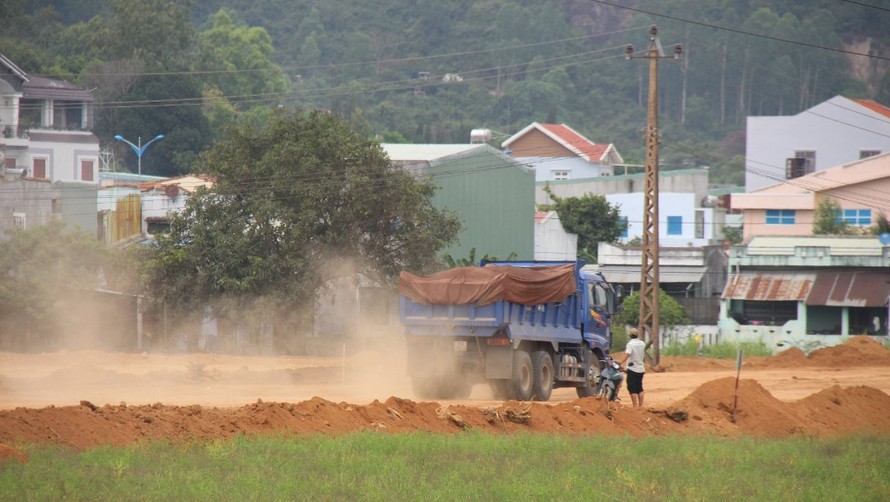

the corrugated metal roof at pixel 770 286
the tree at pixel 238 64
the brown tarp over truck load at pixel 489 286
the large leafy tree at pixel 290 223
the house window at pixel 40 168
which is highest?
the tree at pixel 238 64

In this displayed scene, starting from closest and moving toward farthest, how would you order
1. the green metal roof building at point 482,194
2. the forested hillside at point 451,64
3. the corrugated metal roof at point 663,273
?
the green metal roof building at point 482,194 < the corrugated metal roof at point 663,273 < the forested hillside at point 451,64

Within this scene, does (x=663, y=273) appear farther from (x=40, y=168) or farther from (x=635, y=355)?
(x=40, y=168)

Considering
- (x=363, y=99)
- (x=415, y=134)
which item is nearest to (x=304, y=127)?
(x=415, y=134)

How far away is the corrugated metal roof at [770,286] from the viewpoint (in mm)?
50938

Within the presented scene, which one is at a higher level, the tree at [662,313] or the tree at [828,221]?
the tree at [828,221]

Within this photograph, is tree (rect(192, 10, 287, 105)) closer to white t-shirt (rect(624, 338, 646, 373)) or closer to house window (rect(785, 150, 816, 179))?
house window (rect(785, 150, 816, 179))

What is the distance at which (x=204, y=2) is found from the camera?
181 metres

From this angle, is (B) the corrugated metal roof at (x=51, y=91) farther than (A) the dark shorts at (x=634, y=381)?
Yes

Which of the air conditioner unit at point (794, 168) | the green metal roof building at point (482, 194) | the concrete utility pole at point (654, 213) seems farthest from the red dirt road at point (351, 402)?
the air conditioner unit at point (794, 168)

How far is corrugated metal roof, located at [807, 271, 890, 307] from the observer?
161 feet

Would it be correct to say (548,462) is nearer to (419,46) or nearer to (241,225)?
(241,225)

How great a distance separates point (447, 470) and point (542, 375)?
10.3m

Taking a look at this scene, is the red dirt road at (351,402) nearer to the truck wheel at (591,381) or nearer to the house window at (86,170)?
the truck wheel at (591,381)

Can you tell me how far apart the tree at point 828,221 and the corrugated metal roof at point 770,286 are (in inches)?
470
